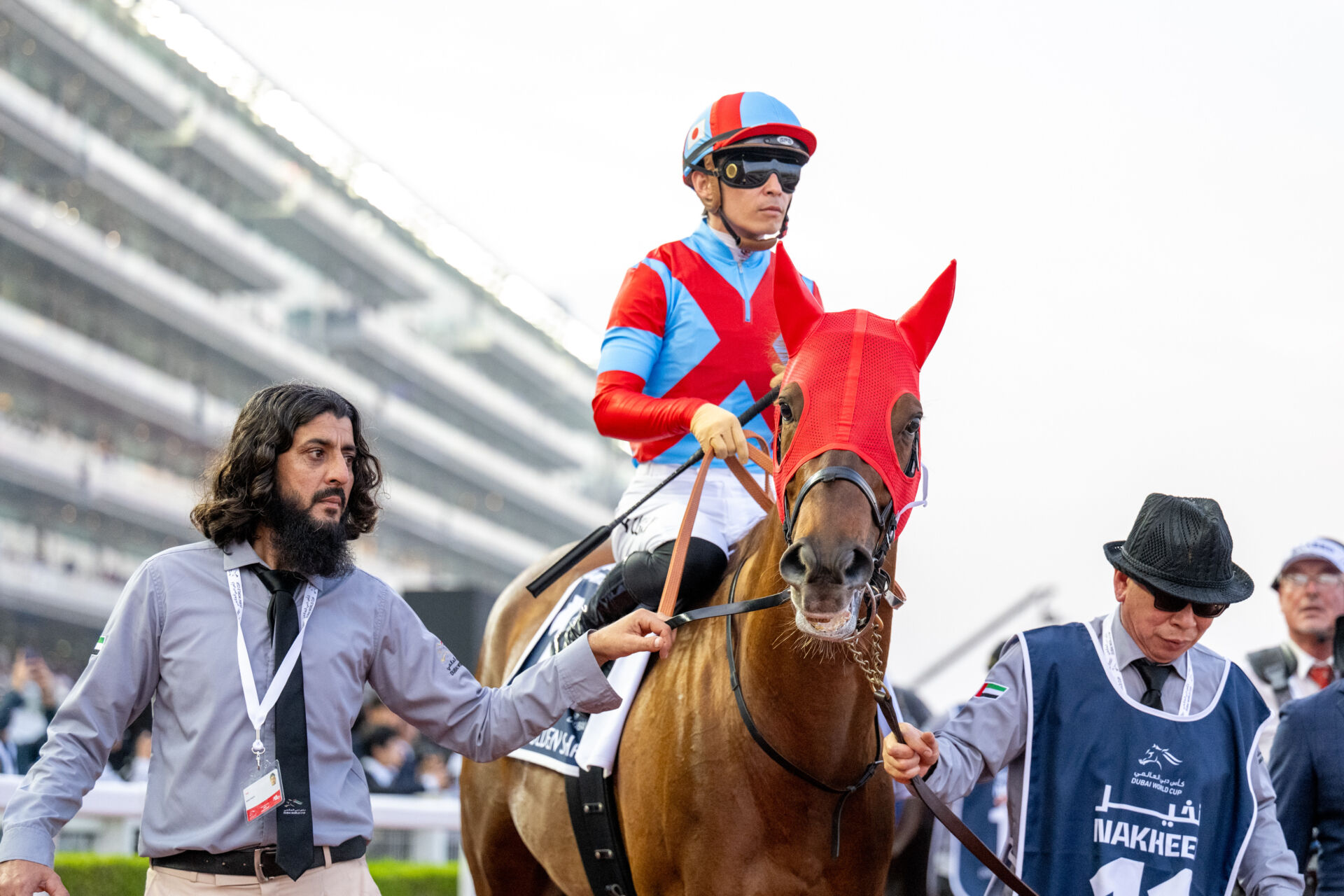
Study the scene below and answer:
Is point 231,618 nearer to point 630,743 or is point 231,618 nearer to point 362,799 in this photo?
point 362,799

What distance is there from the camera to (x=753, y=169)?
A: 3.65m

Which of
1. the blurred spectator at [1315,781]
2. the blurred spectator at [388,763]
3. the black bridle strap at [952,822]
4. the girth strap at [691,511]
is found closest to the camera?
the black bridle strap at [952,822]

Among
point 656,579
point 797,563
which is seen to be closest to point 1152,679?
point 797,563

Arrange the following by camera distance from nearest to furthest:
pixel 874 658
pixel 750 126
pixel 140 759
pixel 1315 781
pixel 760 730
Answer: pixel 874 658 → pixel 760 730 → pixel 1315 781 → pixel 750 126 → pixel 140 759

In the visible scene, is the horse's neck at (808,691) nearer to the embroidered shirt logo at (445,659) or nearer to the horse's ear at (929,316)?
the horse's ear at (929,316)

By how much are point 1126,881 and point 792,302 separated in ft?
4.62

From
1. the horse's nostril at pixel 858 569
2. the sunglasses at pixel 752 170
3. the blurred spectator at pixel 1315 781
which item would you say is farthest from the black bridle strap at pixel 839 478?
the blurred spectator at pixel 1315 781

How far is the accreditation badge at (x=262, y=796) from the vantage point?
2461 millimetres

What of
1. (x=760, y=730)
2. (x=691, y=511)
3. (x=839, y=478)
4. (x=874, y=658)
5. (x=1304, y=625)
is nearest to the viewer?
(x=839, y=478)

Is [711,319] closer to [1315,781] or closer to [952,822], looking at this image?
[952,822]

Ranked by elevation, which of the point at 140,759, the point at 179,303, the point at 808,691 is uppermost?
the point at 179,303

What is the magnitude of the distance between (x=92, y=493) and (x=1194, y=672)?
37914mm

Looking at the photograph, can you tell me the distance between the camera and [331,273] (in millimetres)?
55688

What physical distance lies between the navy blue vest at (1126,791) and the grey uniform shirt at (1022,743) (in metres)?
0.04
